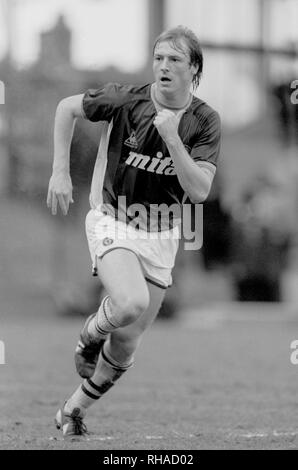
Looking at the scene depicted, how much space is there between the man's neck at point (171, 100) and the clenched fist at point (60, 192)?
0.63 meters

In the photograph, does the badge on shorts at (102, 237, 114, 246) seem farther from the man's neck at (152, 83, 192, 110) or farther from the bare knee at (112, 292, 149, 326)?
the man's neck at (152, 83, 192, 110)

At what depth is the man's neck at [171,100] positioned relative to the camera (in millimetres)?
5867

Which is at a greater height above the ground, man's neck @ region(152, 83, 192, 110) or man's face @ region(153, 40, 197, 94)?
man's face @ region(153, 40, 197, 94)

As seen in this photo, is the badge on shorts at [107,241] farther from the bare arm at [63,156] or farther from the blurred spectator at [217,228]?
the blurred spectator at [217,228]

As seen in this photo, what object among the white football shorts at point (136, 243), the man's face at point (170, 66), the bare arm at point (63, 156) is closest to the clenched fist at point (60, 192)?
the bare arm at point (63, 156)

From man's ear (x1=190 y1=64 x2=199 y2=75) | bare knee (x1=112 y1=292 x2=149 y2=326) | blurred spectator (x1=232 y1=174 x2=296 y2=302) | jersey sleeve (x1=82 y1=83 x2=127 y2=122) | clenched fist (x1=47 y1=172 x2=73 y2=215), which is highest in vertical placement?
man's ear (x1=190 y1=64 x2=199 y2=75)

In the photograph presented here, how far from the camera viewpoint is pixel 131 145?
5891 millimetres

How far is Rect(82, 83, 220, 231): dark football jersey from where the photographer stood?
584 cm

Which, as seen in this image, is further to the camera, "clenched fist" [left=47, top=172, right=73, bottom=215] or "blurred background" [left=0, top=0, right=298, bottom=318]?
"blurred background" [left=0, top=0, right=298, bottom=318]

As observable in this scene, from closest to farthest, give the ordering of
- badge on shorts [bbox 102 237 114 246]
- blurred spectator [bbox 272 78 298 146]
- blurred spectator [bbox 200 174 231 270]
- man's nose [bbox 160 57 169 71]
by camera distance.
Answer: man's nose [bbox 160 57 169 71]
badge on shorts [bbox 102 237 114 246]
blurred spectator [bbox 200 174 231 270]
blurred spectator [bbox 272 78 298 146]

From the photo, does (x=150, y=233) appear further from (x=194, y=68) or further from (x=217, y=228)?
(x=217, y=228)

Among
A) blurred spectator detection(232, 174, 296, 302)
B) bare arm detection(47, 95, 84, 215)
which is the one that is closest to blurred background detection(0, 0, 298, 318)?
blurred spectator detection(232, 174, 296, 302)

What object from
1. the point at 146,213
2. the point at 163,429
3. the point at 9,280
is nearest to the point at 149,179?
the point at 146,213

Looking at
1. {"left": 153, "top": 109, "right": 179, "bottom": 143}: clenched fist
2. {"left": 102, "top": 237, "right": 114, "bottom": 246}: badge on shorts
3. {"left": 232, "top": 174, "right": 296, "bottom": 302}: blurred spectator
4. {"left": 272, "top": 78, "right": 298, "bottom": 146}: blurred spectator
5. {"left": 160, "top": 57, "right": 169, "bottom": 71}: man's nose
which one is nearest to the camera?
{"left": 153, "top": 109, "right": 179, "bottom": 143}: clenched fist
